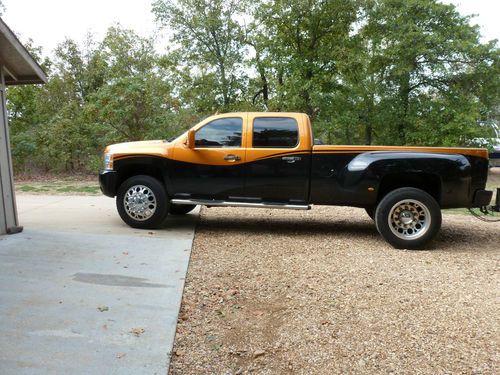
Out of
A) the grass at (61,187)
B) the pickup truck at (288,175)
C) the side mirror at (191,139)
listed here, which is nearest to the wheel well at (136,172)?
the pickup truck at (288,175)

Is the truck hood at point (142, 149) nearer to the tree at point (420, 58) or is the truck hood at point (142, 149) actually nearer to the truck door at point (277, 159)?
the truck door at point (277, 159)

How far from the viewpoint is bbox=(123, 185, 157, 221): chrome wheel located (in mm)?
6789

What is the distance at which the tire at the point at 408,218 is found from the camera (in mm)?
6055

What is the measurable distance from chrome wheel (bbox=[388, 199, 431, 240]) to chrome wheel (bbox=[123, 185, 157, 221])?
370 centimetres

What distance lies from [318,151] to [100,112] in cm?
1019

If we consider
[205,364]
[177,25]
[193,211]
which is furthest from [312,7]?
[205,364]

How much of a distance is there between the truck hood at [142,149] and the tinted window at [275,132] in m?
1.50

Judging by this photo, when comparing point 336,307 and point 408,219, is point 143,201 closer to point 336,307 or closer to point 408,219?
point 336,307

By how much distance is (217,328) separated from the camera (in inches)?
139

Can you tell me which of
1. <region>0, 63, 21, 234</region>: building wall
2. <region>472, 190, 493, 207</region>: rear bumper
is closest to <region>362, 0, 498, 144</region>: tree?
<region>472, 190, 493, 207</region>: rear bumper

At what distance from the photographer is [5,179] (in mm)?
5910

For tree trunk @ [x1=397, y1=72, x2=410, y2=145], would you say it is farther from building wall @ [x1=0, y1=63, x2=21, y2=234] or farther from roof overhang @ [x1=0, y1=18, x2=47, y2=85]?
building wall @ [x1=0, y1=63, x2=21, y2=234]

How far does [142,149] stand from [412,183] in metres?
4.32

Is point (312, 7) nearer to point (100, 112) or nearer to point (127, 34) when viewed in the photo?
point (127, 34)
